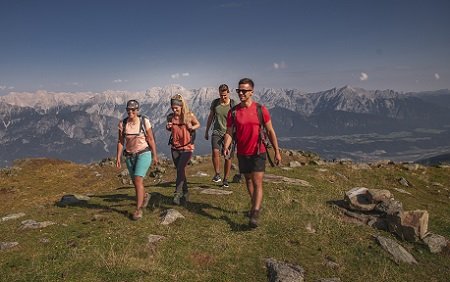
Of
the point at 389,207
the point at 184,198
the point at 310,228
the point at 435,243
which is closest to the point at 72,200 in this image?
the point at 184,198

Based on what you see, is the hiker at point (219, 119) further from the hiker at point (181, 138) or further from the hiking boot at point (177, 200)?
the hiking boot at point (177, 200)

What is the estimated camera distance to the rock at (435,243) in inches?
410

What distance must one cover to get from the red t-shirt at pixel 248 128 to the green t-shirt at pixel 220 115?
13.9 ft

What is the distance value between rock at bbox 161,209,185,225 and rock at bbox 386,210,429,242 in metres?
6.74

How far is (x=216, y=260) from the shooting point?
28.8ft

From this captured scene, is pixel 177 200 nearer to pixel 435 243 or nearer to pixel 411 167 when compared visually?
pixel 435 243

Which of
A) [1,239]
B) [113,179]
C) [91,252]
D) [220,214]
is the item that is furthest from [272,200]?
[113,179]

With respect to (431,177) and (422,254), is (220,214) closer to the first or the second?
(422,254)

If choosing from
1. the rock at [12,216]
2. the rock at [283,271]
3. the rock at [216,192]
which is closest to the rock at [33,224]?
the rock at [12,216]

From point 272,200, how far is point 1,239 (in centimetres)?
883

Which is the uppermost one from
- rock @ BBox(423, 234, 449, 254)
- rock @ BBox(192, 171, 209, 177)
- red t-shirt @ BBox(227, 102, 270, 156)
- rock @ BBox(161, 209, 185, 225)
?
red t-shirt @ BBox(227, 102, 270, 156)

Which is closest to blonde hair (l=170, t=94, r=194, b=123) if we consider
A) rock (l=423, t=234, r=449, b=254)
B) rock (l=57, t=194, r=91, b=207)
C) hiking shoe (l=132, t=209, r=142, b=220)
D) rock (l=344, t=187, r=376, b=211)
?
hiking shoe (l=132, t=209, r=142, b=220)

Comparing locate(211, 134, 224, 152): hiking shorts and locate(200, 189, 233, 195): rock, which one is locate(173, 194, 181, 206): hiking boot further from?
locate(211, 134, 224, 152): hiking shorts

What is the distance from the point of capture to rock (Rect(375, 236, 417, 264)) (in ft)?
31.6
